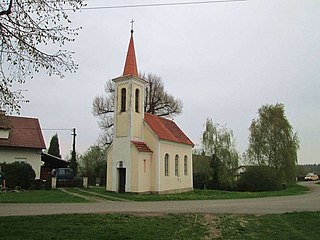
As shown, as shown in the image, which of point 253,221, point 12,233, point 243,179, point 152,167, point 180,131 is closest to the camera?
point 12,233

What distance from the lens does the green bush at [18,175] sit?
101 ft

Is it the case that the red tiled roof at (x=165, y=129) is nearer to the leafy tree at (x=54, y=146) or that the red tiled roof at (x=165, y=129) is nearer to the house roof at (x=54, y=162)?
the house roof at (x=54, y=162)

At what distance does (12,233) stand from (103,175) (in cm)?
3737

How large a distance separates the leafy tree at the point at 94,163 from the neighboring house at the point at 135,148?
16601 mm

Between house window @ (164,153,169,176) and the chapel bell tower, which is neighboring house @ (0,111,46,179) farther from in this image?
house window @ (164,153,169,176)

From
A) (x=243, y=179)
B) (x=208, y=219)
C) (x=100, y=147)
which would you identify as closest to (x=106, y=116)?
(x=100, y=147)

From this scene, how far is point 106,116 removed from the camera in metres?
45.3

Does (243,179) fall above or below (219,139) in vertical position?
below

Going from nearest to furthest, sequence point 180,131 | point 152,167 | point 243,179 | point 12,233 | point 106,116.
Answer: point 12,233 → point 152,167 → point 180,131 → point 243,179 → point 106,116

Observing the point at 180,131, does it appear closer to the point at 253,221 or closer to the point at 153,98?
the point at 153,98

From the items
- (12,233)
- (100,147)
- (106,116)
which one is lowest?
(12,233)

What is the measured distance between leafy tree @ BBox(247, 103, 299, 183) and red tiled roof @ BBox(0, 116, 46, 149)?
2615 centimetres

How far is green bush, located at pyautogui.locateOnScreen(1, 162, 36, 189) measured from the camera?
1211 inches

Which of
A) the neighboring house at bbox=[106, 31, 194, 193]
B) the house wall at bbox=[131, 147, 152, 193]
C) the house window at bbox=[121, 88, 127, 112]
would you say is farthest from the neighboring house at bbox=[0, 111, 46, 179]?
the house wall at bbox=[131, 147, 152, 193]
